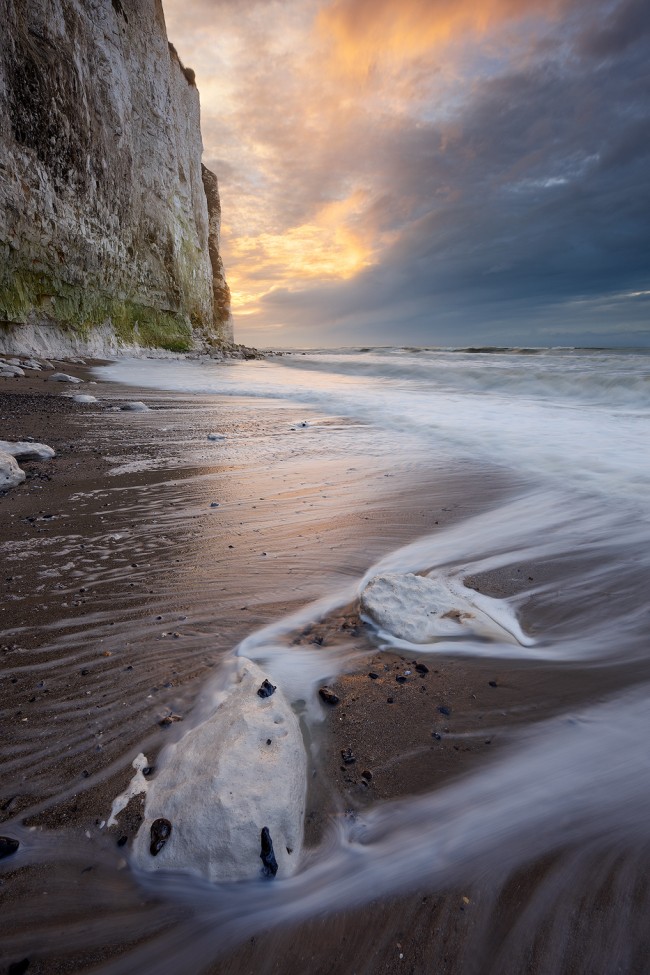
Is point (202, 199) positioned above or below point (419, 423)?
above

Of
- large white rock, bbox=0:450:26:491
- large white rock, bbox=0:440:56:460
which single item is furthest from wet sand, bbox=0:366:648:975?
large white rock, bbox=0:440:56:460

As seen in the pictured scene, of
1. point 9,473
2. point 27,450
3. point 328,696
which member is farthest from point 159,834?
point 27,450

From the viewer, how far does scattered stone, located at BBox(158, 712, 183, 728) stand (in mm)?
1290

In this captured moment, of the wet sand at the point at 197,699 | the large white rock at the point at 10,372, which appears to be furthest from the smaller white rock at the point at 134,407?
the large white rock at the point at 10,372

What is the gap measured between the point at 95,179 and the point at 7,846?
22669 mm

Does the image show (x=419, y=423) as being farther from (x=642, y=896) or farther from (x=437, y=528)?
(x=642, y=896)

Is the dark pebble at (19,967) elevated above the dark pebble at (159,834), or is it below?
below

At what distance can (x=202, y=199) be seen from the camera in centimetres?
2972

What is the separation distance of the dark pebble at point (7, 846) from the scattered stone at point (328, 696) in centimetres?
79

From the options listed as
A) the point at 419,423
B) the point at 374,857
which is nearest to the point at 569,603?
the point at 374,857

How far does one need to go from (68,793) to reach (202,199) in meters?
35.5

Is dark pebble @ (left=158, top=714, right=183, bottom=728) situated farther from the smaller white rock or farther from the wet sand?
the smaller white rock

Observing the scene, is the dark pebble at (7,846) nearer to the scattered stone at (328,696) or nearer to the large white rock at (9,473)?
the scattered stone at (328,696)

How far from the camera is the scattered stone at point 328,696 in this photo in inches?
54.3
